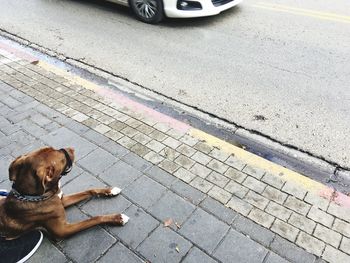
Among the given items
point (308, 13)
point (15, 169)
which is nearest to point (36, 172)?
point (15, 169)

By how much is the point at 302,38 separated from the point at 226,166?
165 inches

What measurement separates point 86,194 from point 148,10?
5140 mm

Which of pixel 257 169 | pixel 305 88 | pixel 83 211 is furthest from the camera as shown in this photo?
pixel 305 88

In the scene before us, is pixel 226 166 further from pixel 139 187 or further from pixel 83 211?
pixel 83 211

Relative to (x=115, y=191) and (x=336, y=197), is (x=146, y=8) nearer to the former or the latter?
(x=115, y=191)

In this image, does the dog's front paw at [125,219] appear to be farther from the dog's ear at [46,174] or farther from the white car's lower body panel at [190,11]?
the white car's lower body panel at [190,11]

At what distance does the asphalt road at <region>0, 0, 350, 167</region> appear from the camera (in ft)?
15.2

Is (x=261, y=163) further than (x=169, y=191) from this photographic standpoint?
Yes

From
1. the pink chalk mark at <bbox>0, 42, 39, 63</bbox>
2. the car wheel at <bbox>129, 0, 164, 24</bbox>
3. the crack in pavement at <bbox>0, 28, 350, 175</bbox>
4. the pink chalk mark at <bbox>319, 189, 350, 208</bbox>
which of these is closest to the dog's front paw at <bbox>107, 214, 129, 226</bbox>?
the pink chalk mark at <bbox>319, 189, 350, 208</bbox>

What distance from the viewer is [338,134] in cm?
431

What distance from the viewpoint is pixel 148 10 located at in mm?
7352

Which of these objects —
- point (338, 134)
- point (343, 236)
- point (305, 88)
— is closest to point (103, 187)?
point (343, 236)

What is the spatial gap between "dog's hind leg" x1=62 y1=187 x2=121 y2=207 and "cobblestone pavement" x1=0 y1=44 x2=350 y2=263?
0.06m

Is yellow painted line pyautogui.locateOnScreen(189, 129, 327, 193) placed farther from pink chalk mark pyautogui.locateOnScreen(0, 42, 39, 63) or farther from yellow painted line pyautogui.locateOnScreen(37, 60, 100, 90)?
pink chalk mark pyautogui.locateOnScreen(0, 42, 39, 63)
